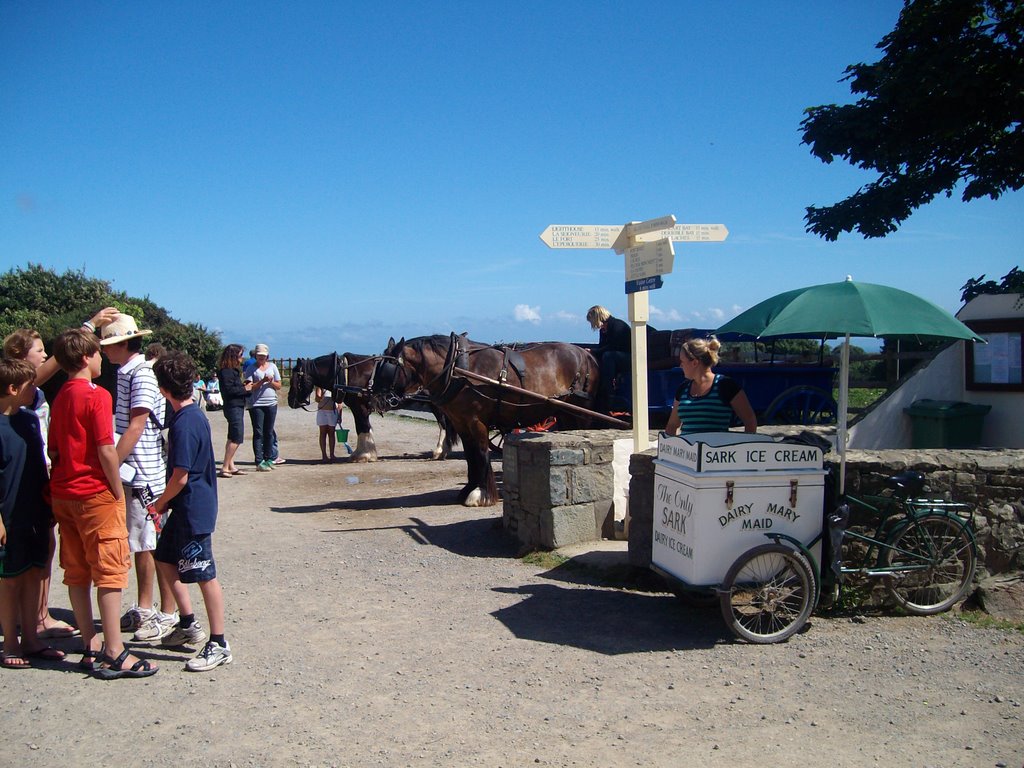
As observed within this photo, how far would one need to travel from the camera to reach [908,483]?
5320 millimetres

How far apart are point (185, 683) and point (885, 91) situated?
11148mm

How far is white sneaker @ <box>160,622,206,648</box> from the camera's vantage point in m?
4.86

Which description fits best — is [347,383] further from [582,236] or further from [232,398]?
[582,236]

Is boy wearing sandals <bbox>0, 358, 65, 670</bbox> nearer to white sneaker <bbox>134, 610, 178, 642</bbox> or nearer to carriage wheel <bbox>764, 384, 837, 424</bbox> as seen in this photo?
white sneaker <bbox>134, 610, 178, 642</bbox>

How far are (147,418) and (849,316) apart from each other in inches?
171

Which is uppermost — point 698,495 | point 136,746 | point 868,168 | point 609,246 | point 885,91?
point 885,91

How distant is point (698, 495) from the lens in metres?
4.90

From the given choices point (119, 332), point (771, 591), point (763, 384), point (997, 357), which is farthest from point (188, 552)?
point (997, 357)

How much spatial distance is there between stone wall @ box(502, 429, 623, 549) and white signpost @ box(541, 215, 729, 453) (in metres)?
0.52

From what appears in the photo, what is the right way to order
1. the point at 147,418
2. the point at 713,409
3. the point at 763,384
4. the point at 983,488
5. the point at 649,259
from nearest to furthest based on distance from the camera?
the point at 147,418, the point at 983,488, the point at 713,409, the point at 649,259, the point at 763,384

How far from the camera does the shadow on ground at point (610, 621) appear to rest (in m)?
5.00

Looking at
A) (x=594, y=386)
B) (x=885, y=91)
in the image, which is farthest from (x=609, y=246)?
(x=885, y=91)

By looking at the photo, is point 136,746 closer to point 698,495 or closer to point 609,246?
point 698,495

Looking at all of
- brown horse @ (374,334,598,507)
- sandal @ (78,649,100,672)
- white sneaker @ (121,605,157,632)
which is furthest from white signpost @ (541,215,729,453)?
sandal @ (78,649,100,672)
